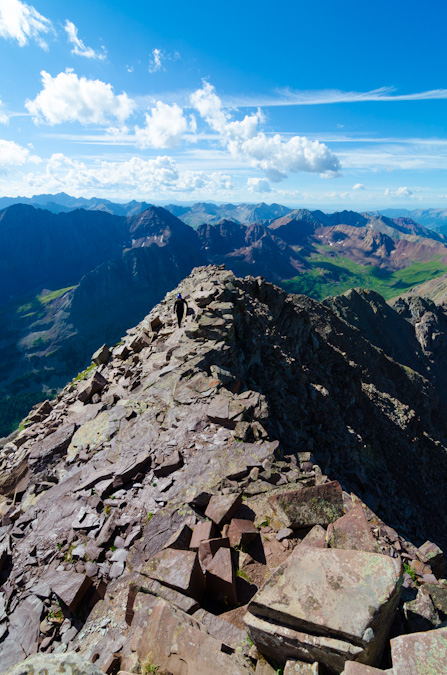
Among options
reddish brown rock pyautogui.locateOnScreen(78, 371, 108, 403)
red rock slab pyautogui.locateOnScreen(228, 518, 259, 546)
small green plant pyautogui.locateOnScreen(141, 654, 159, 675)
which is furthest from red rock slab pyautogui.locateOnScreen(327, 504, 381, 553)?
reddish brown rock pyautogui.locateOnScreen(78, 371, 108, 403)

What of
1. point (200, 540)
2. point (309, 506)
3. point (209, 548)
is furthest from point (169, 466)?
point (309, 506)

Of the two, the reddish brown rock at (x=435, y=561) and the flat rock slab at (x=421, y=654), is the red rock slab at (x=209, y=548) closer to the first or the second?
the flat rock slab at (x=421, y=654)

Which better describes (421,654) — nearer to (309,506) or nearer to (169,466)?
(309,506)

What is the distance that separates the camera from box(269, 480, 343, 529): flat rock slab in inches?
399

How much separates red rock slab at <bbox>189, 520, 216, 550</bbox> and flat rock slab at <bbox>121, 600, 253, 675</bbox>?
6.75 ft

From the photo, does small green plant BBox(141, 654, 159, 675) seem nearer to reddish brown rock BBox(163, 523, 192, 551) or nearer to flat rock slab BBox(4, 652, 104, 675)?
flat rock slab BBox(4, 652, 104, 675)

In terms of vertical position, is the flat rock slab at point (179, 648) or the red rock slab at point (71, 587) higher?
the flat rock slab at point (179, 648)

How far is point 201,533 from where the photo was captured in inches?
395

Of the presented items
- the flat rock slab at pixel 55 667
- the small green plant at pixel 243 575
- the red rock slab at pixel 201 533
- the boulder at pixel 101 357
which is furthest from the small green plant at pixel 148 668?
the boulder at pixel 101 357

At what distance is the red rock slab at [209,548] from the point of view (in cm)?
921

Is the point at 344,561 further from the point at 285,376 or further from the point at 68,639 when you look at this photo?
the point at 285,376

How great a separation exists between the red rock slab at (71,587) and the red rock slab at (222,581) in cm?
374

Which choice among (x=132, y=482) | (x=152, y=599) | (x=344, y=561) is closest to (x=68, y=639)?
(x=152, y=599)

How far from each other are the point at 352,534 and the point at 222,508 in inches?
159
